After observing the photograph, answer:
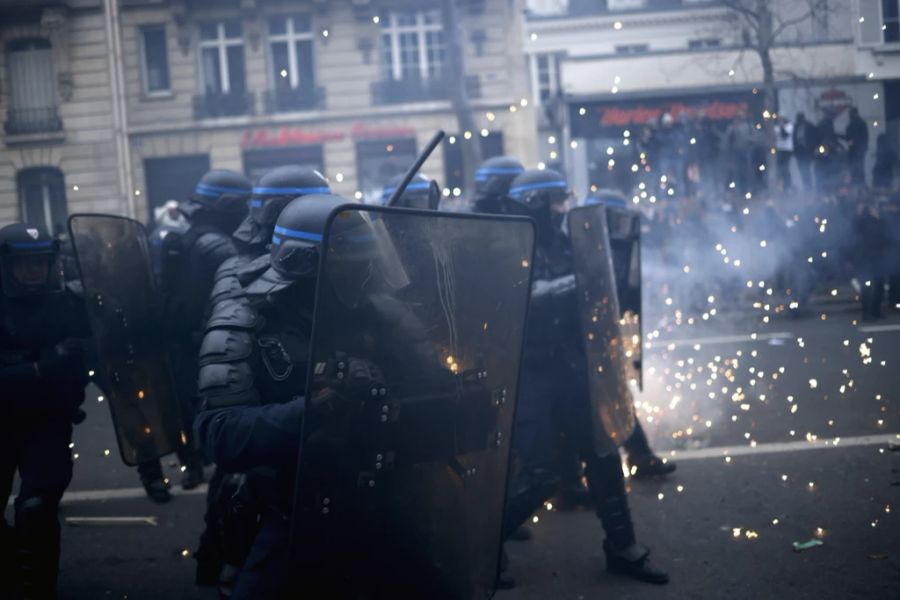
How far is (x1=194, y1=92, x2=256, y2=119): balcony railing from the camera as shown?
2297 cm

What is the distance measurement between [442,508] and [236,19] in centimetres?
2270

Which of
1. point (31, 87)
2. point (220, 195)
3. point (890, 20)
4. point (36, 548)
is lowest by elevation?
point (36, 548)

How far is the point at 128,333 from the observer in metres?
4.60

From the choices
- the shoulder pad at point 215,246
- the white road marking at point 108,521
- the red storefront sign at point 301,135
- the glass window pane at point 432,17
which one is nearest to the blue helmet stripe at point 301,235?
the shoulder pad at point 215,246

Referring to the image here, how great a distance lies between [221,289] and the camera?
3.01 metres

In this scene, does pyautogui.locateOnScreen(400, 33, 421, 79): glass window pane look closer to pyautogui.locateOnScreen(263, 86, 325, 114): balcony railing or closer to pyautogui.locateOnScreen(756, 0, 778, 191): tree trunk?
pyautogui.locateOnScreen(263, 86, 325, 114): balcony railing

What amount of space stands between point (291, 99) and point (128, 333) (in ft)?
63.3

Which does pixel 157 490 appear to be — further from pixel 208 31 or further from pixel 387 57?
pixel 208 31

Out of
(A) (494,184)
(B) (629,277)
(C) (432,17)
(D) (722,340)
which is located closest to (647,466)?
(B) (629,277)

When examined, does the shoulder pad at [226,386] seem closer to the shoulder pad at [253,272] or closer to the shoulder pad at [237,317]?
the shoulder pad at [237,317]

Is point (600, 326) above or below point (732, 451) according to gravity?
above

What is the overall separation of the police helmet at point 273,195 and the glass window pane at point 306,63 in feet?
66.4

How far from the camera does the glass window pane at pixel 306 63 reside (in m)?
23.3

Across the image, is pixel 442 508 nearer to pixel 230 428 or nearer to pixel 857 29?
pixel 230 428
